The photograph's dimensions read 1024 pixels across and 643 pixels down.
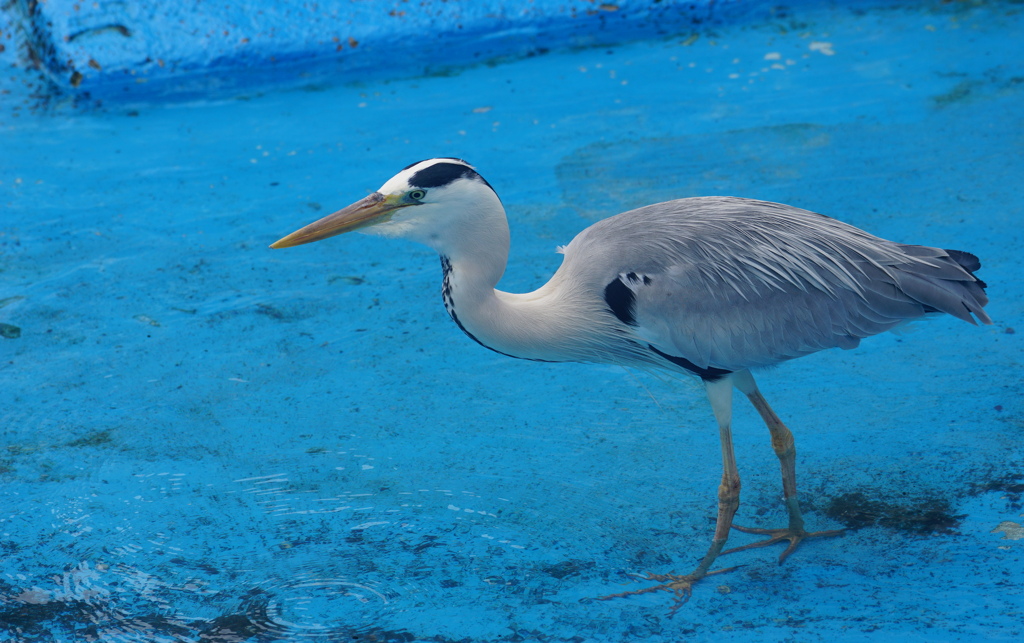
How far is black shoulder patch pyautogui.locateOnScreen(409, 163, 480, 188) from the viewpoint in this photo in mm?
2930

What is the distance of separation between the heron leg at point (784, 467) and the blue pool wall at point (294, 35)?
14.8 feet

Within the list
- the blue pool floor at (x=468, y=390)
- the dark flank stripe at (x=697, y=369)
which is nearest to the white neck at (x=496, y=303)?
the dark flank stripe at (x=697, y=369)

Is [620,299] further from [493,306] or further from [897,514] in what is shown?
[897,514]

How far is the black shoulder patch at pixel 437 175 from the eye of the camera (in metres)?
2.93

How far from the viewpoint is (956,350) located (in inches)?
170

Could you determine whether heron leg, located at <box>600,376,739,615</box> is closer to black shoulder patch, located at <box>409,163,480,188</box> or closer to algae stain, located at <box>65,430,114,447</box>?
black shoulder patch, located at <box>409,163,480,188</box>

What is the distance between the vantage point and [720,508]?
3.36m

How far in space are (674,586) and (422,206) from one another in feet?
4.93

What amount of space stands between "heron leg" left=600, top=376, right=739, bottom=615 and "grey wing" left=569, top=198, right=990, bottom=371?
112 millimetres

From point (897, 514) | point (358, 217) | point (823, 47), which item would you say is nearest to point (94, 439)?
point (358, 217)

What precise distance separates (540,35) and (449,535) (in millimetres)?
4821

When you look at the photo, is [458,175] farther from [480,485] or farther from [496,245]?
[480,485]

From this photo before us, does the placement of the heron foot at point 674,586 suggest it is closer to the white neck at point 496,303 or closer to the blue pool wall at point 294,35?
the white neck at point 496,303

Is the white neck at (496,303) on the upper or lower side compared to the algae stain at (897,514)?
upper
